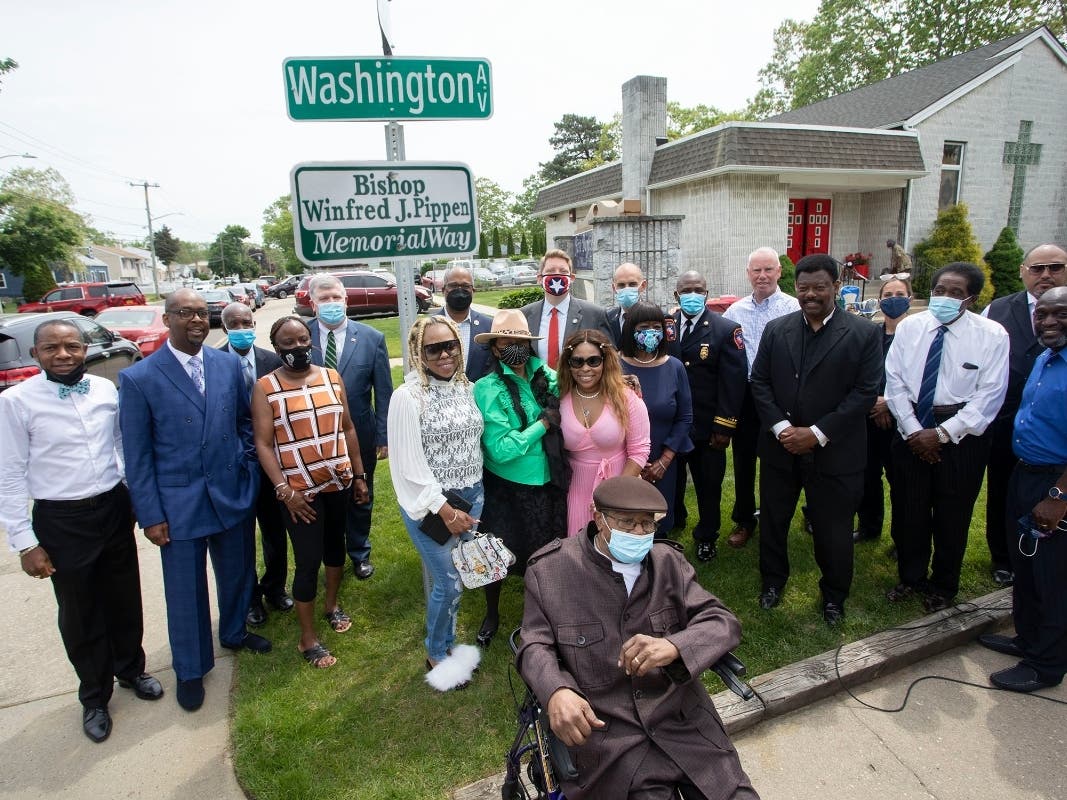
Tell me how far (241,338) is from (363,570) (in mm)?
2042

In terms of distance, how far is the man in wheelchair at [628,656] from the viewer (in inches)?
83.4

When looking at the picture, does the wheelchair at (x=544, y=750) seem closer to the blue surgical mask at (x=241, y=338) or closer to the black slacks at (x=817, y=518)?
the black slacks at (x=817, y=518)

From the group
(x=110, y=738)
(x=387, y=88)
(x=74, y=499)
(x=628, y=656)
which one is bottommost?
(x=110, y=738)

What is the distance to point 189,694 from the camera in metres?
3.45

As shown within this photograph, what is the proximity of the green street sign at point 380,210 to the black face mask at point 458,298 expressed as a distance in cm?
159

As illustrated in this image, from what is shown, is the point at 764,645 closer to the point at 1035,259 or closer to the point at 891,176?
the point at 1035,259

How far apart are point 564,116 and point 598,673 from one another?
189 ft

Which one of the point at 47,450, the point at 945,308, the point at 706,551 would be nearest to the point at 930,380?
the point at 945,308

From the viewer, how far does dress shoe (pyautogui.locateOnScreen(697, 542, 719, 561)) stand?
476cm

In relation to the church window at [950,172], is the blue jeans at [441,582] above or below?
below

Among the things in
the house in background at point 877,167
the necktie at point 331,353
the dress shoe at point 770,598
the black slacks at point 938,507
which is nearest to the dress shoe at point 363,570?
the necktie at point 331,353

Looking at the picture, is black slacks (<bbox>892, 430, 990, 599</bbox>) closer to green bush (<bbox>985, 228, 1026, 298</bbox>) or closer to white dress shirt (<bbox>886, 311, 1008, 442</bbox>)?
white dress shirt (<bbox>886, 311, 1008, 442</bbox>)

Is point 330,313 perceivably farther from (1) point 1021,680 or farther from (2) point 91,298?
(2) point 91,298

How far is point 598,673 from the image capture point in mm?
2266
